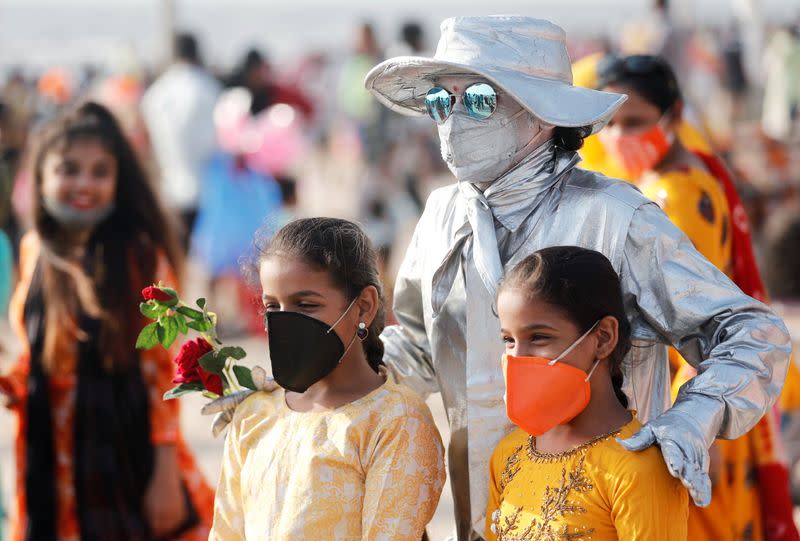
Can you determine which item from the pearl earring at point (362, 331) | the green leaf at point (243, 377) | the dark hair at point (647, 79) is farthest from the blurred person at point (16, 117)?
the pearl earring at point (362, 331)

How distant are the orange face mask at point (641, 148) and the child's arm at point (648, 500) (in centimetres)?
201

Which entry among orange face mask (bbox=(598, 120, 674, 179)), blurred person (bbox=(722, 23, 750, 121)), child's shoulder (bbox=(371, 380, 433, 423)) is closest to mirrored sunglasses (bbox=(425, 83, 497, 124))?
child's shoulder (bbox=(371, 380, 433, 423))

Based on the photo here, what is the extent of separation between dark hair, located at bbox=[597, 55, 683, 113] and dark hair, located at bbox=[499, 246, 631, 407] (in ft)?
Result: 6.00

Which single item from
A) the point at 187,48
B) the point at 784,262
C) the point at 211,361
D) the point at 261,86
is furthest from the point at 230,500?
the point at 261,86

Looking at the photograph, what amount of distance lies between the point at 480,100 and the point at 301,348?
2.02 feet

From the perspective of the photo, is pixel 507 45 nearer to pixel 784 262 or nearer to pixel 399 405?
pixel 399 405

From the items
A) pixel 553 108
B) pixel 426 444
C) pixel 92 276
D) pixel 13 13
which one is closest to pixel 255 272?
pixel 426 444

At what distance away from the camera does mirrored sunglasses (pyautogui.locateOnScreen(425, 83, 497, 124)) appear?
2965 mm

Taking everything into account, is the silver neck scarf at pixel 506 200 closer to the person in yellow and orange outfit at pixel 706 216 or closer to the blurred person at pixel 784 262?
the person in yellow and orange outfit at pixel 706 216

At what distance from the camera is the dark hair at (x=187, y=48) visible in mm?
11531

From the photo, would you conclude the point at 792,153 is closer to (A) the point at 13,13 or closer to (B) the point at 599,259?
(B) the point at 599,259

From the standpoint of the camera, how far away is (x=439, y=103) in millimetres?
3029

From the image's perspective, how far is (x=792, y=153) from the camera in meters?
15.0

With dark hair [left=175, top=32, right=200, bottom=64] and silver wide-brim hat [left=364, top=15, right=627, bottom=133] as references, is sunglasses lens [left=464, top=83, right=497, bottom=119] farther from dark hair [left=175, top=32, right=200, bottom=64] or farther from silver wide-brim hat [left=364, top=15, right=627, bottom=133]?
dark hair [left=175, top=32, right=200, bottom=64]
